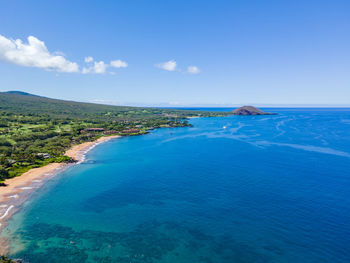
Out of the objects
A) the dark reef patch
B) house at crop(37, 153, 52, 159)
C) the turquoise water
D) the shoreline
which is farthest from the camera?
house at crop(37, 153, 52, 159)

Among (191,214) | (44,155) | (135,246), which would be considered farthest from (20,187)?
(191,214)

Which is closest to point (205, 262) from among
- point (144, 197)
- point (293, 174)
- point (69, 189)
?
point (144, 197)

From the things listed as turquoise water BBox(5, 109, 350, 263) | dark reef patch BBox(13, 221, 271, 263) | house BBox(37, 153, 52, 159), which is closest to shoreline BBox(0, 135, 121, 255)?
turquoise water BBox(5, 109, 350, 263)

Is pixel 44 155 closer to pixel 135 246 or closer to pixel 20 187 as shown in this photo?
pixel 20 187

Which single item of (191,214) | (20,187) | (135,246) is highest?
(191,214)

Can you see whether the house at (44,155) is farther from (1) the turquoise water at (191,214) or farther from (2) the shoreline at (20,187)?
(1) the turquoise water at (191,214)

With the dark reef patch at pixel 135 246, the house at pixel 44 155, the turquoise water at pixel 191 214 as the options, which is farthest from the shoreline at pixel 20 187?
the house at pixel 44 155

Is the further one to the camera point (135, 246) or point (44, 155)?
point (44, 155)

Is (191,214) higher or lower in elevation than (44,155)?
lower

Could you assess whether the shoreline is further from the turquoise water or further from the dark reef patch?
the dark reef patch
